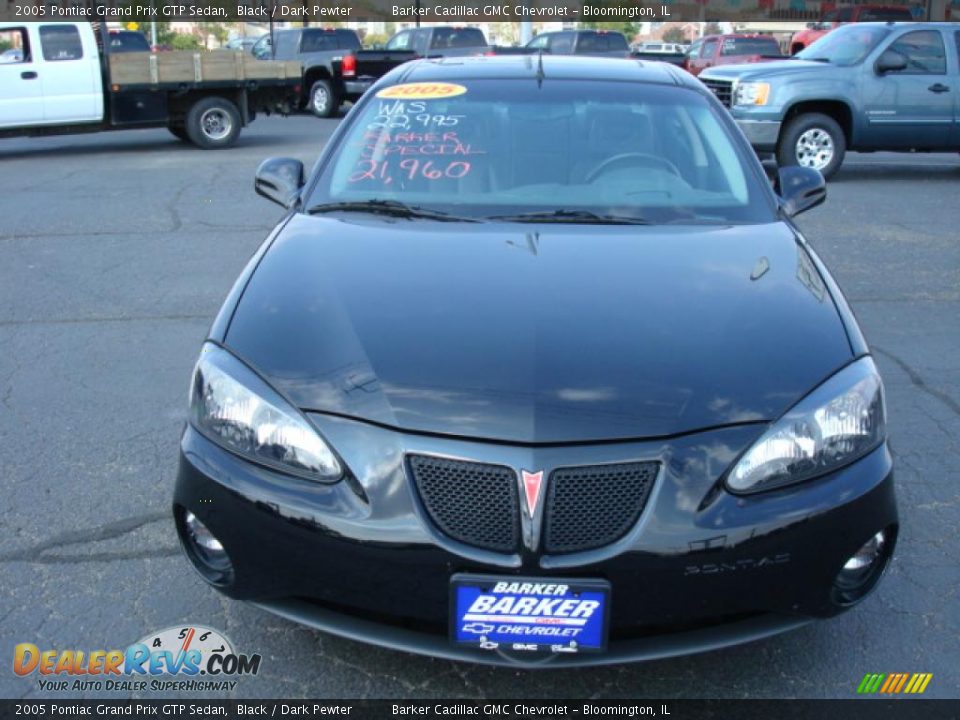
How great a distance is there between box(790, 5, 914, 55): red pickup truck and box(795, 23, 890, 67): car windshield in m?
12.9

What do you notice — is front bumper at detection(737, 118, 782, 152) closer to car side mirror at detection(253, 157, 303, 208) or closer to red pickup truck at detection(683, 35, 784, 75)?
car side mirror at detection(253, 157, 303, 208)

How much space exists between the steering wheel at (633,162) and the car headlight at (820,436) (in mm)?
1472

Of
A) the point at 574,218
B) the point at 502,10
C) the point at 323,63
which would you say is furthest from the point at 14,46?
the point at 502,10

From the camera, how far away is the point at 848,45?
40.2 feet

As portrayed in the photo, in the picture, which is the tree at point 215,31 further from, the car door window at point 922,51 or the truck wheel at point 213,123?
the car door window at point 922,51

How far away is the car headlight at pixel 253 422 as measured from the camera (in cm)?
243

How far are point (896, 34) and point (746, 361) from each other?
10894 mm

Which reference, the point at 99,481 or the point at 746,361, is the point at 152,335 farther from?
the point at 746,361

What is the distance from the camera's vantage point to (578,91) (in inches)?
163

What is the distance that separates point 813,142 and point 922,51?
1.75m

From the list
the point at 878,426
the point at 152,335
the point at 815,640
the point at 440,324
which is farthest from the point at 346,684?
the point at 152,335

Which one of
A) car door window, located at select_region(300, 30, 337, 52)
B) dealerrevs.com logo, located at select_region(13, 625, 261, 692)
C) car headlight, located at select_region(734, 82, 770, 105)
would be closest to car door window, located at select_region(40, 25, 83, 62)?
car door window, located at select_region(300, 30, 337, 52)

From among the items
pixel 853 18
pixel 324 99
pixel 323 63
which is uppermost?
pixel 853 18

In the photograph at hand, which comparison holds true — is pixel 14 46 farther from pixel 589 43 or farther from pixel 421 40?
pixel 589 43
